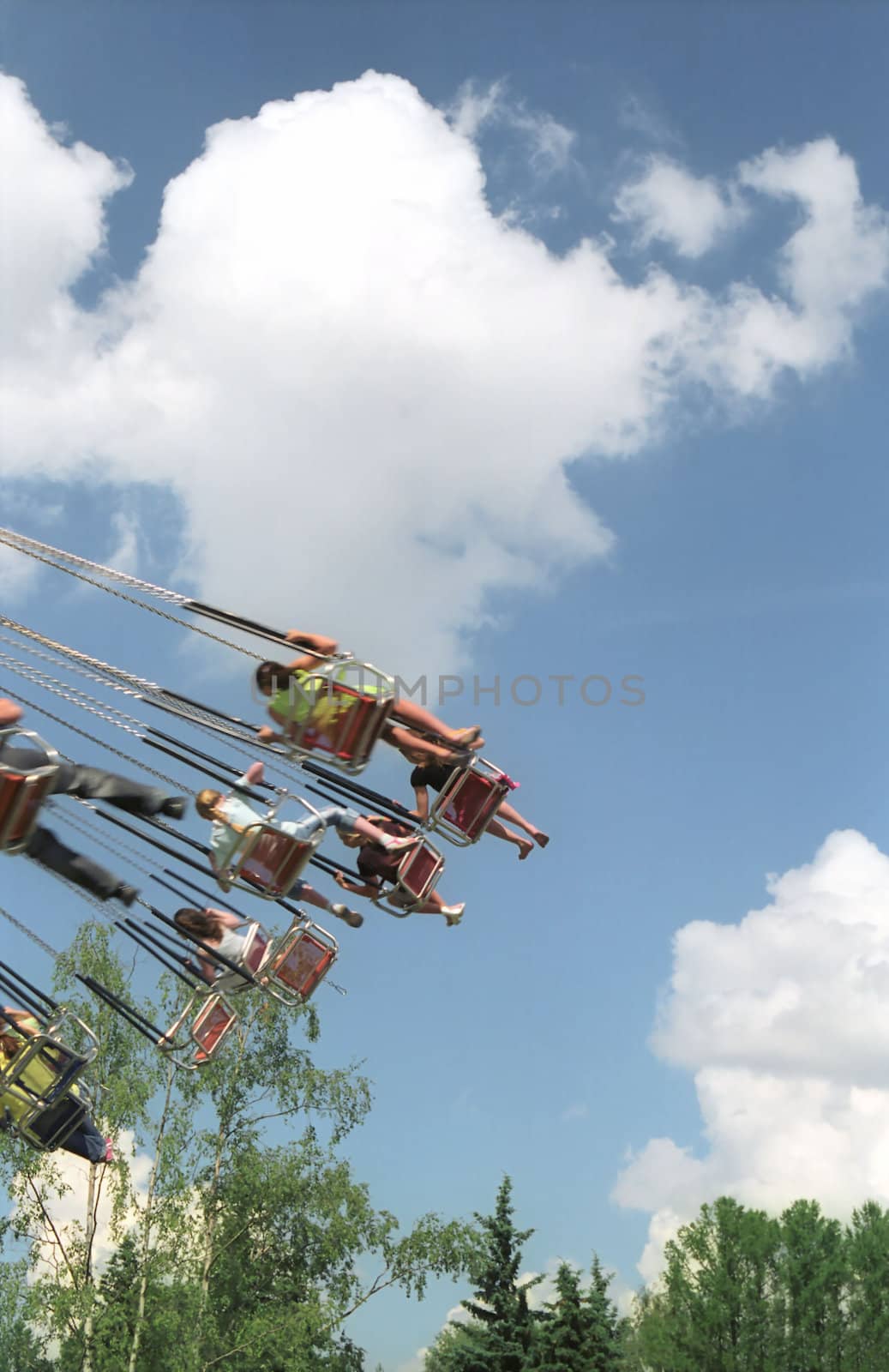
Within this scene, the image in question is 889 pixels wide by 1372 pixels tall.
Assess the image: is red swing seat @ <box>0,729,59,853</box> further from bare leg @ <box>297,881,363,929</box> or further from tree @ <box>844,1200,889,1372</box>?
tree @ <box>844,1200,889,1372</box>

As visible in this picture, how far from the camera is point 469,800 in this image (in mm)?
9984

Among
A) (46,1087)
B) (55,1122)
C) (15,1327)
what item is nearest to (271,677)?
(46,1087)

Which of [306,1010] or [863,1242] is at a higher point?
[863,1242]

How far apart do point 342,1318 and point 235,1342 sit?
6.48 feet

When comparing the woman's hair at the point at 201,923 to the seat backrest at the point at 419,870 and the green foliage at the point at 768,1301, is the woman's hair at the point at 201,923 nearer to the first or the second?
the seat backrest at the point at 419,870

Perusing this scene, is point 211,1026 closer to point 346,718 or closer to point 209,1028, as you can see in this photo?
point 209,1028

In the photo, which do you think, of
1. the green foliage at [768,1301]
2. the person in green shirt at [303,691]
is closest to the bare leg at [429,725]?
the person in green shirt at [303,691]

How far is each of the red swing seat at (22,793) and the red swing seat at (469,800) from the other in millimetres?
3098

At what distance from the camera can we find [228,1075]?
82.0ft

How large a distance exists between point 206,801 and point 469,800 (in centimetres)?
185

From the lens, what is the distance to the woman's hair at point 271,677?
893cm

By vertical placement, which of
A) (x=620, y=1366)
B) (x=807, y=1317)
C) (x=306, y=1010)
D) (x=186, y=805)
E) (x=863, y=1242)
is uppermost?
(x=863, y=1242)

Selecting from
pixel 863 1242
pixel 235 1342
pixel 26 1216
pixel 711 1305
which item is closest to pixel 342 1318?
pixel 235 1342

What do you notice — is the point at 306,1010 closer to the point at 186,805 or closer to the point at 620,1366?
the point at 620,1366
